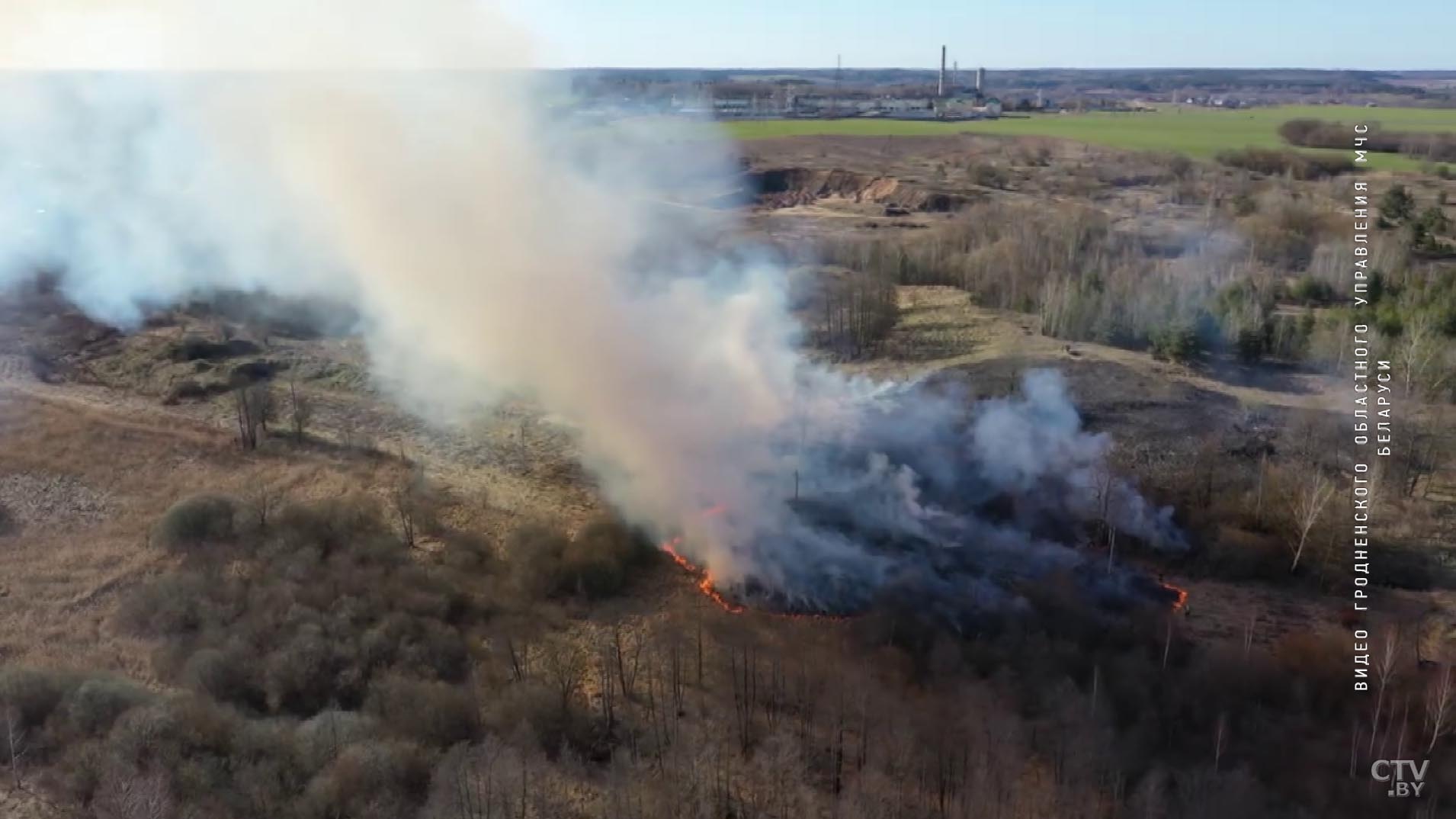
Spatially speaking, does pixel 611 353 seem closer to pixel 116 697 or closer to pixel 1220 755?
pixel 116 697

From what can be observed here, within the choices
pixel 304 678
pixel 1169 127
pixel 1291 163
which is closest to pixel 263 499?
pixel 304 678

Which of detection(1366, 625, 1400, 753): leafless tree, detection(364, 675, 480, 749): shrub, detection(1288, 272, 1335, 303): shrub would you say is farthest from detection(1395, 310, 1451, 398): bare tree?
detection(364, 675, 480, 749): shrub

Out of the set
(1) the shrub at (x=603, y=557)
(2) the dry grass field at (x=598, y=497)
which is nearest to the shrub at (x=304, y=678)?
(2) the dry grass field at (x=598, y=497)

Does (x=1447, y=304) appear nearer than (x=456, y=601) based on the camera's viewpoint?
No

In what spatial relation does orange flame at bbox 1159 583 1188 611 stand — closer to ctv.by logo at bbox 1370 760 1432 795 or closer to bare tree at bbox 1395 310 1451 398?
ctv.by logo at bbox 1370 760 1432 795

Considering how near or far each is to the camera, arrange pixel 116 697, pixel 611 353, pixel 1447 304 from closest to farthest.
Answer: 1. pixel 116 697
2. pixel 611 353
3. pixel 1447 304

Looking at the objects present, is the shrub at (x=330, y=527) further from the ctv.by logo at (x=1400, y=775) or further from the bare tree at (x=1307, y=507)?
the bare tree at (x=1307, y=507)

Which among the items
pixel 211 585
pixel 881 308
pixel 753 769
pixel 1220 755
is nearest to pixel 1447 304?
pixel 881 308
